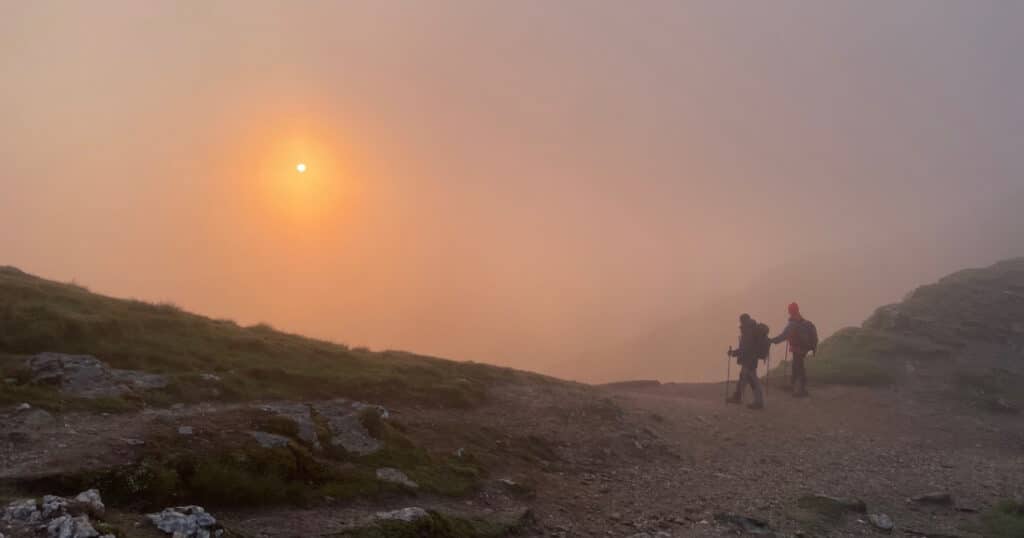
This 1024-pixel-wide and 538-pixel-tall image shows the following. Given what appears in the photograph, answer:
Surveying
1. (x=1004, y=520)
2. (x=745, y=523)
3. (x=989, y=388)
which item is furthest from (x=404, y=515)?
(x=989, y=388)

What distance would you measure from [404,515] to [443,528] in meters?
0.77

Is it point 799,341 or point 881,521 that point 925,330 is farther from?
point 881,521

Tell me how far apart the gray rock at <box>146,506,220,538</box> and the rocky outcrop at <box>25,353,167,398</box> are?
687cm

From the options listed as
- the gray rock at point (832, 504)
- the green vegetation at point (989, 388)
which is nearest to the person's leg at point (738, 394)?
the green vegetation at point (989, 388)

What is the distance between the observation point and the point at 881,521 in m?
17.2

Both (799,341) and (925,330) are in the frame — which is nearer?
(799,341)

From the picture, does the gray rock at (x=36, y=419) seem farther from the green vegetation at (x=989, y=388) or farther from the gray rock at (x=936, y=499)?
the green vegetation at (x=989, y=388)

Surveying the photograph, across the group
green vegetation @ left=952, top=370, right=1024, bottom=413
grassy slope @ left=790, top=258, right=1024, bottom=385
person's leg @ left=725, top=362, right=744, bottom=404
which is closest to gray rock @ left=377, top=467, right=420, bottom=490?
person's leg @ left=725, top=362, right=744, bottom=404

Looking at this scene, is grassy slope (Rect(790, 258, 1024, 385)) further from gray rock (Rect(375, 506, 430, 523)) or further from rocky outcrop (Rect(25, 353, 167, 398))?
rocky outcrop (Rect(25, 353, 167, 398))

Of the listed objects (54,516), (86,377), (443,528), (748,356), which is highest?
(748,356)

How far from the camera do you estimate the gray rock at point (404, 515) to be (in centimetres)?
1250

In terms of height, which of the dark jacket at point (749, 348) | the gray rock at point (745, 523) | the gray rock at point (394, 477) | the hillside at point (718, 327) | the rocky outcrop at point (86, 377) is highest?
the hillside at point (718, 327)

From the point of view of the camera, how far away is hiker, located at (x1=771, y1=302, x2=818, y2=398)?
111 feet

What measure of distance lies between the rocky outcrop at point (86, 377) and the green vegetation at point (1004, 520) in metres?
21.5
